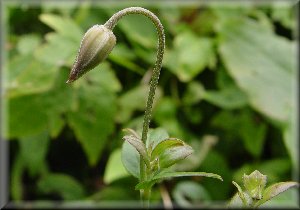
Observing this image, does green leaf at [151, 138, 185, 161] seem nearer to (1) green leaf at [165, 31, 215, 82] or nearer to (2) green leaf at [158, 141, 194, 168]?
(2) green leaf at [158, 141, 194, 168]

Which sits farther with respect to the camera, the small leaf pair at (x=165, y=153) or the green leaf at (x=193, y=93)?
the green leaf at (x=193, y=93)

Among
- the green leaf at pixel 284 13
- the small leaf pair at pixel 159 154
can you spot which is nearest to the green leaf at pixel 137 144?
the small leaf pair at pixel 159 154

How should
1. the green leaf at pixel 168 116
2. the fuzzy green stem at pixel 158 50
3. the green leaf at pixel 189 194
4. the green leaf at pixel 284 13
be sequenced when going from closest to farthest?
the fuzzy green stem at pixel 158 50 < the green leaf at pixel 189 194 < the green leaf at pixel 168 116 < the green leaf at pixel 284 13

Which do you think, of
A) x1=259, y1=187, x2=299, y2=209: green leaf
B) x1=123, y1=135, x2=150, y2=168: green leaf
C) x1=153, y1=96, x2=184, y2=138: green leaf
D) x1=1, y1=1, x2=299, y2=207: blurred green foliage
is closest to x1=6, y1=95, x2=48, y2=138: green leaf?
x1=1, y1=1, x2=299, y2=207: blurred green foliage

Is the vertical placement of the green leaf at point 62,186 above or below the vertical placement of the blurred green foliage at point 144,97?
below

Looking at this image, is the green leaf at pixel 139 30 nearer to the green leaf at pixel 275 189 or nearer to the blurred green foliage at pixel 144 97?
the blurred green foliage at pixel 144 97

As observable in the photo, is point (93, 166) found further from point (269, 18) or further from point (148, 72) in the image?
point (269, 18)
